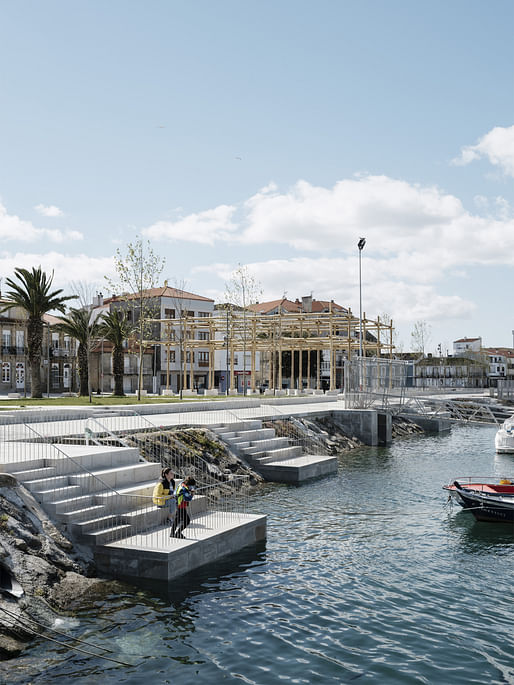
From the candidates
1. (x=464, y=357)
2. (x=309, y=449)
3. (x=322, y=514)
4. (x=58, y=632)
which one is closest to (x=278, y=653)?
(x=58, y=632)

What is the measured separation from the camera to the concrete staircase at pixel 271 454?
25.4m

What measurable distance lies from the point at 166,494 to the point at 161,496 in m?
0.13

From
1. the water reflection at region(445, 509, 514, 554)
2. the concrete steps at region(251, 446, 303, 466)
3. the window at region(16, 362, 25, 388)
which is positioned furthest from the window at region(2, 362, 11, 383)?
the water reflection at region(445, 509, 514, 554)

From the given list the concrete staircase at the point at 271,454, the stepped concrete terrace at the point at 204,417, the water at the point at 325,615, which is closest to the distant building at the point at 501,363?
the stepped concrete terrace at the point at 204,417

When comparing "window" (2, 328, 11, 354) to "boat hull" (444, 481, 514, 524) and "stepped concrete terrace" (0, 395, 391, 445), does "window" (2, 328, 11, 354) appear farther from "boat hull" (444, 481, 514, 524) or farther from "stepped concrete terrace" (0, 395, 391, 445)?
"boat hull" (444, 481, 514, 524)

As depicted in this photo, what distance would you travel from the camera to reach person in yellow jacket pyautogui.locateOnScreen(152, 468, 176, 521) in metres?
15.1

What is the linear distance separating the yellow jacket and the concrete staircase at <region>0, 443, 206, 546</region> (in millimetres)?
328

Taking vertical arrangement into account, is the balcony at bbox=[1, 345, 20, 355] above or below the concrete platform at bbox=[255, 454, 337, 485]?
above

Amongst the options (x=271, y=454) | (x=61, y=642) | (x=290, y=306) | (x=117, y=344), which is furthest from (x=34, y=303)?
(x=290, y=306)

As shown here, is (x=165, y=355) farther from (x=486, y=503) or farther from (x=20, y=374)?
(x=486, y=503)

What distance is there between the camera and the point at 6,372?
223ft

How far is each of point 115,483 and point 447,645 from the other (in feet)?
29.6

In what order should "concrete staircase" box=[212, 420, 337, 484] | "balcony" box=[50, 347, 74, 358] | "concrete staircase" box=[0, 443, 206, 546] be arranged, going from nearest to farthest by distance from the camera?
"concrete staircase" box=[0, 443, 206, 546] → "concrete staircase" box=[212, 420, 337, 484] → "balcony" box=[50, 347, 74, 358]

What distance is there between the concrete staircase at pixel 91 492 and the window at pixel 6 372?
176 feet
